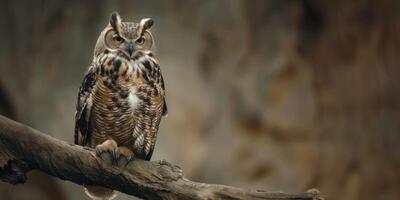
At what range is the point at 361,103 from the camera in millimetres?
3785

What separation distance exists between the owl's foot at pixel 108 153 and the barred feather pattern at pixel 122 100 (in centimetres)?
13

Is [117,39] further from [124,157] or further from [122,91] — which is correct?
[124,157]

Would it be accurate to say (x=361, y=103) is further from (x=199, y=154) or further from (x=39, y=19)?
(x=39, y=19)

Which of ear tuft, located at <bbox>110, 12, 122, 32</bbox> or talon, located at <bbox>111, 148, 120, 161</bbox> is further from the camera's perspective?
ear tuft, located at <bbox>110, 12, 122, 32</bbox>

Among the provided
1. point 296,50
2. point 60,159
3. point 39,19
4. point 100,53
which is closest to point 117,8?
point 39,19

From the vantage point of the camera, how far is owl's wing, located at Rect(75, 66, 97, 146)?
95.4 inches

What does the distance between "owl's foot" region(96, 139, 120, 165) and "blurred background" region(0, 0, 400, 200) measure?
4.25 ft

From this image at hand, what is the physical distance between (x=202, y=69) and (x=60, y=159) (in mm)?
1600

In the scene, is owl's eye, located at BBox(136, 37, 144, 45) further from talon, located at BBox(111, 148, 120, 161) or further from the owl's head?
talon, located at BBox(111, 148, 120, 161)

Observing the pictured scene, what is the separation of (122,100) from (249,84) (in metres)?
1.47

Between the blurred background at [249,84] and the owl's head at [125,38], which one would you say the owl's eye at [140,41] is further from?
the blurred background at [249,84]

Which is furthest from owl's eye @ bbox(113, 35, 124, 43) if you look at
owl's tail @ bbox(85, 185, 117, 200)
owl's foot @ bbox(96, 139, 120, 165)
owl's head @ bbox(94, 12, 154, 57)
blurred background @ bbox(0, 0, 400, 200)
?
blurred background @ bbox(0, 0, 400, 200)

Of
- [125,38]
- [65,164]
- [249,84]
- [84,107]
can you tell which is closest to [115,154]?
[65,164]

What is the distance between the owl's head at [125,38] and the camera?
7.84ft
